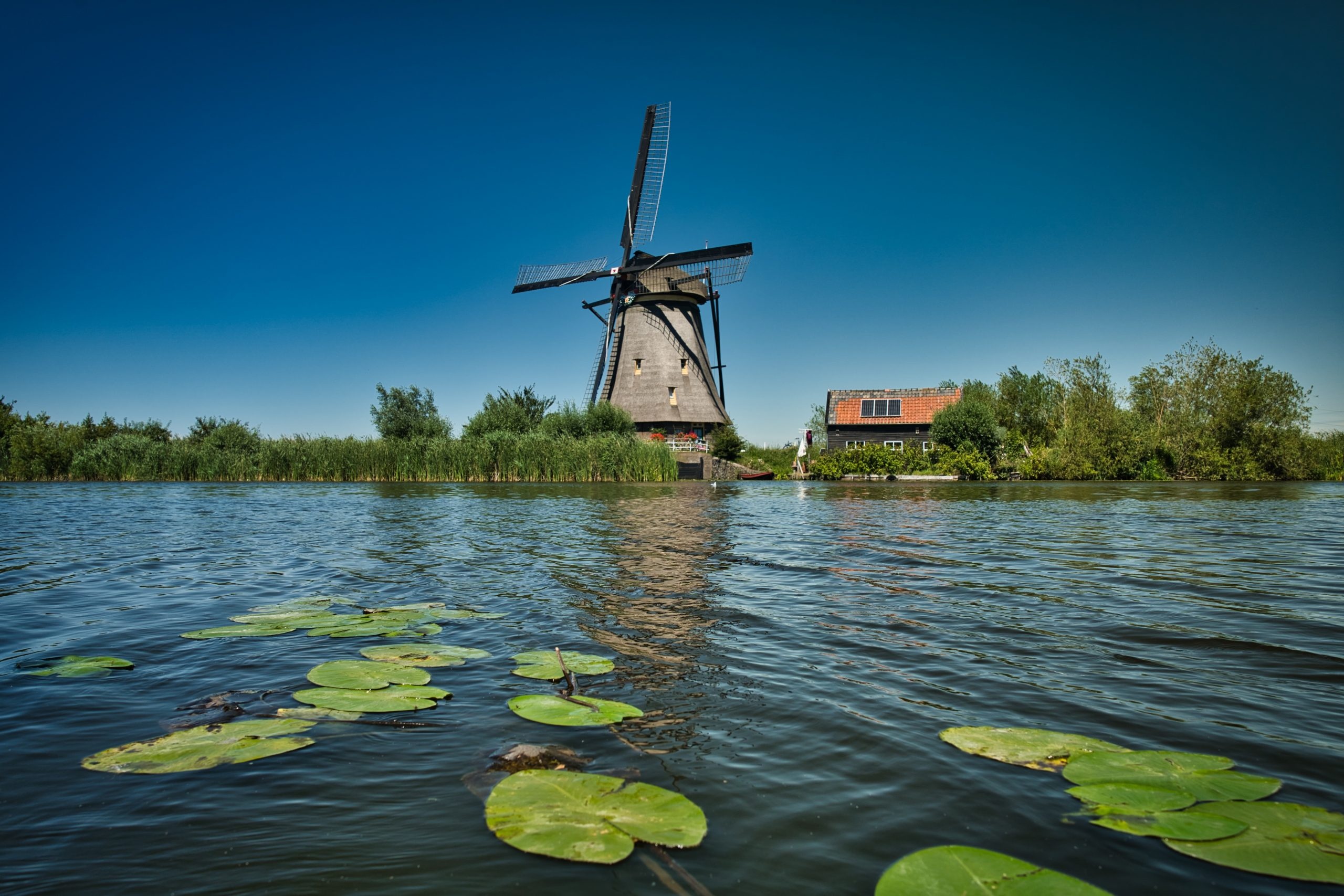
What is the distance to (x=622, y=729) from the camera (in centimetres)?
295

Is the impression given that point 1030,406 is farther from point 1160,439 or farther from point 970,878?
point 970,878

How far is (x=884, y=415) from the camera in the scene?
4481 cm

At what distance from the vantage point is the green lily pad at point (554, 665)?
3.64 meters

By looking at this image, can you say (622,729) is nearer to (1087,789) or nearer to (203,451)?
(1087,789)

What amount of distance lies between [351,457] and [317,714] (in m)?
31.8

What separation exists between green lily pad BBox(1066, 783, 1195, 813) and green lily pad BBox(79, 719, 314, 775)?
9.35 feet

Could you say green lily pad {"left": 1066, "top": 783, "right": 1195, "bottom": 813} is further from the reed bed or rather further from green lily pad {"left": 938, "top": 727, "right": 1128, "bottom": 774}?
the reed bed

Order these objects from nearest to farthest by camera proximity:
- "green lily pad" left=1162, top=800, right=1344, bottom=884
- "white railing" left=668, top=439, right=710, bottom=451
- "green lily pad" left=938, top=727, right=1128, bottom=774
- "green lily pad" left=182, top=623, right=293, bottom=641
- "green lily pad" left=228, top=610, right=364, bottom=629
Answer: "green lily pad" left=1162, top=800, right=1344, bottom=884 < "green lily pad" left=938, top=727, right=1128, bottom=774 < "green lily pad" left=182, top=623, right=293, bottom=641 < "green lily pad" left=228, top=610, right=364, bottom=629 < "white railing" left=668, top=439, right=710, bottom=451

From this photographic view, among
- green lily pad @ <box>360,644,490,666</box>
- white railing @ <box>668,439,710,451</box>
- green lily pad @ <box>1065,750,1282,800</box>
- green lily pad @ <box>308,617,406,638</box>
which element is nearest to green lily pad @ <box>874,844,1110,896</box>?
green lily pad @ <box>1065,750,1282,800</box>

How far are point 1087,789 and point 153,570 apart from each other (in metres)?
8.54

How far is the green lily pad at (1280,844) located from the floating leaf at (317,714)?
3.06 metres

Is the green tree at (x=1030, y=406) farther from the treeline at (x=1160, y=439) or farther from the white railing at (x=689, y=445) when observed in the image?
the white railing at (x=689, y=445)

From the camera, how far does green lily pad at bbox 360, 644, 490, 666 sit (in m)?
3.83

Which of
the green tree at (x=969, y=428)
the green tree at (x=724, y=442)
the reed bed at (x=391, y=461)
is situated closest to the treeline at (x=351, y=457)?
the reed bed at (x=391, y=461)
